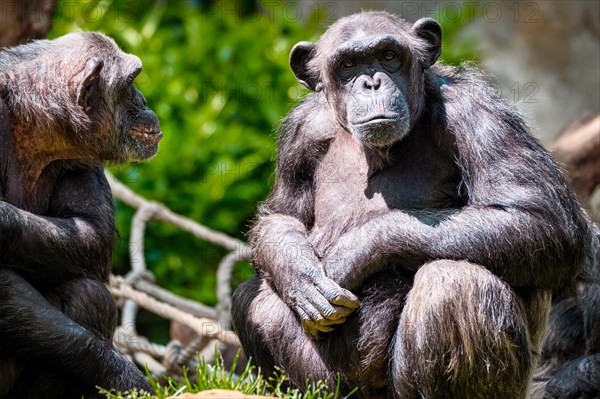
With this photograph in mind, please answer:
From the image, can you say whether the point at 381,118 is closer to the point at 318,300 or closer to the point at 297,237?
the point at 297,237

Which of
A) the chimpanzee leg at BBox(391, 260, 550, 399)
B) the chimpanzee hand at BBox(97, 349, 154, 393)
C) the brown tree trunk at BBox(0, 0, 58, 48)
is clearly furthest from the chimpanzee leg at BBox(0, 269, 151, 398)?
the brown tree trunk at BBox(0, 0, 58, 48)

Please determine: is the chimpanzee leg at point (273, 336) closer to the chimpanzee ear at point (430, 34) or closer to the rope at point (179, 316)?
the rope at point (179, 316)

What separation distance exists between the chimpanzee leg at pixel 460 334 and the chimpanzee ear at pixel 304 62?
1.63 metres

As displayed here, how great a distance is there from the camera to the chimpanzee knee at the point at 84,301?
6000 mm

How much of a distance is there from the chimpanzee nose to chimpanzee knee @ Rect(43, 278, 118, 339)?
1998 mm

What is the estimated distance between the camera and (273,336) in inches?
242

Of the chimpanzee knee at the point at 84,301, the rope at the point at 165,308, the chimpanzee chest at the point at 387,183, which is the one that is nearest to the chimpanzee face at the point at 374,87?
the chimpanzee chest at the point at 387,183

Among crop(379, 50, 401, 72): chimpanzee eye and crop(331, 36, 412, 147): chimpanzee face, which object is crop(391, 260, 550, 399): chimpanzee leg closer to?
crop(331, 36, 412, 147): chimpanzee face

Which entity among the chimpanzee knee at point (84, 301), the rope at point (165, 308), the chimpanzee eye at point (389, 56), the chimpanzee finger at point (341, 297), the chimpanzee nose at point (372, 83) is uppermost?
the chimpanzee eye at point (389, 56)

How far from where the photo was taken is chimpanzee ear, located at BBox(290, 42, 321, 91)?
258 inches

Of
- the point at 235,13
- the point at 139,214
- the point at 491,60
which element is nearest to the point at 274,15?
the point at 235,13

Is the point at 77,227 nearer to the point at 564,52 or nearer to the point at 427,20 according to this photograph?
the point at 427,20

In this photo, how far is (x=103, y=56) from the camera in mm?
6414

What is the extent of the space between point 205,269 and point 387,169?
7.57m
